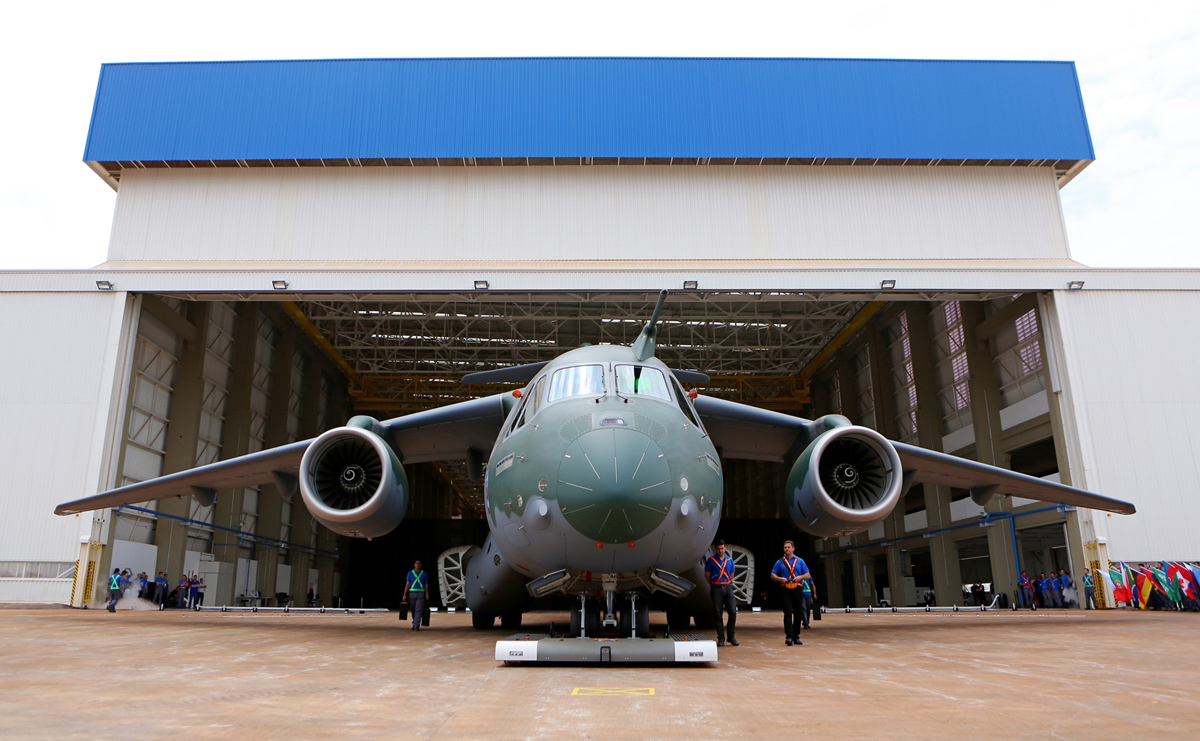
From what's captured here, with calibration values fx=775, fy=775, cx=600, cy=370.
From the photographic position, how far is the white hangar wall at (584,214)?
23.7m

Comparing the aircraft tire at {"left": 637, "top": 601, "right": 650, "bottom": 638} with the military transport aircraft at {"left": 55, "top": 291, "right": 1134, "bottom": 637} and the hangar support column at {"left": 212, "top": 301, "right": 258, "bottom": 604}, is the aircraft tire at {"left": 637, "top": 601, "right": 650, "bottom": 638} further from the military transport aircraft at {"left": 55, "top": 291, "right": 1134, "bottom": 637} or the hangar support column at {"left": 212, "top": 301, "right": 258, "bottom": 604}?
the hangar support column at {"left": 212, "top": 301, "right": 258, "bottom": 604}

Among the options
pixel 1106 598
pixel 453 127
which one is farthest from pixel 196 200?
pixel 1106 598

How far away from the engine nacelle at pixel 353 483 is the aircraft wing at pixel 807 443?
4606mm

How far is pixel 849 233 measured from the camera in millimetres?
23906

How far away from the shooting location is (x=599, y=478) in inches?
275

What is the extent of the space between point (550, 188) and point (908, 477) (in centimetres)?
1540

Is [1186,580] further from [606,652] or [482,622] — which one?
[606,652]

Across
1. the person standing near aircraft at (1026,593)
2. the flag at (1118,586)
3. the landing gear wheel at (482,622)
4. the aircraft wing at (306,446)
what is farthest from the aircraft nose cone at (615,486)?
the person standing near aircraft at (1026,593)

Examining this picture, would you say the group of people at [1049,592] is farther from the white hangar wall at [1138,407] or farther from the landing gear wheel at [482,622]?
the landing gear wheel at [482,622]

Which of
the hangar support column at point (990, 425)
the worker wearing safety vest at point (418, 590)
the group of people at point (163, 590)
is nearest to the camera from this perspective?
the worker wearing safety vest at point (418, 590)

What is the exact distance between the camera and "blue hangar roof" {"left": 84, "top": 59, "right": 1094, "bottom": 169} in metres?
24.0

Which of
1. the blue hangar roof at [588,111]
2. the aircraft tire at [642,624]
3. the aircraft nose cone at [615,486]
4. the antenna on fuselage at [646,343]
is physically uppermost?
the blue hangar roof at [588,111]

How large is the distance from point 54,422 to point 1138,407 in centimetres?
2983

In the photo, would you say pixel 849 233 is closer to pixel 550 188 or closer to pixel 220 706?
pixel 550 188
